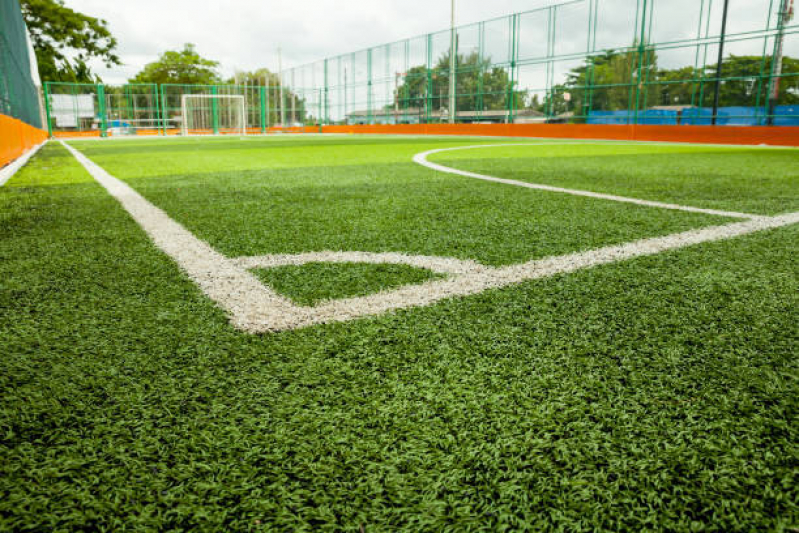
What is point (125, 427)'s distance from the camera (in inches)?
39.1

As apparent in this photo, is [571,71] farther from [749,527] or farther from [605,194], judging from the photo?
[749,527]

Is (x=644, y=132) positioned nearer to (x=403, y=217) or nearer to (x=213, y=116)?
(x=403, y=217)

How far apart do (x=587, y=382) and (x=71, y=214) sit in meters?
3.07

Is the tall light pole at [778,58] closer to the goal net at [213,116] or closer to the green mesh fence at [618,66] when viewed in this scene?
the green mesh fence at [618,66]

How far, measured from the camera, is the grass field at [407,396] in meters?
0.81

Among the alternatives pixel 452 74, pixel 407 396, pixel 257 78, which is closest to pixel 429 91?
pixel 452 74

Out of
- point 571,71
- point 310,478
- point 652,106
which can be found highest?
point 571,71

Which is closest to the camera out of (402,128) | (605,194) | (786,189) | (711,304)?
(711,304)

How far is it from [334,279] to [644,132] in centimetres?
1690

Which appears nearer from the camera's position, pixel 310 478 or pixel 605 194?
pixel 310 478

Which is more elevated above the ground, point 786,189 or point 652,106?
point 652,106

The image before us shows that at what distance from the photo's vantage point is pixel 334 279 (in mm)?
1888

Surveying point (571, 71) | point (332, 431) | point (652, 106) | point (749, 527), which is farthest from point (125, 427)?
point (571, 71)

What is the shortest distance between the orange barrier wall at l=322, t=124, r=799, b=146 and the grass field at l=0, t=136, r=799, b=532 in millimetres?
13753
